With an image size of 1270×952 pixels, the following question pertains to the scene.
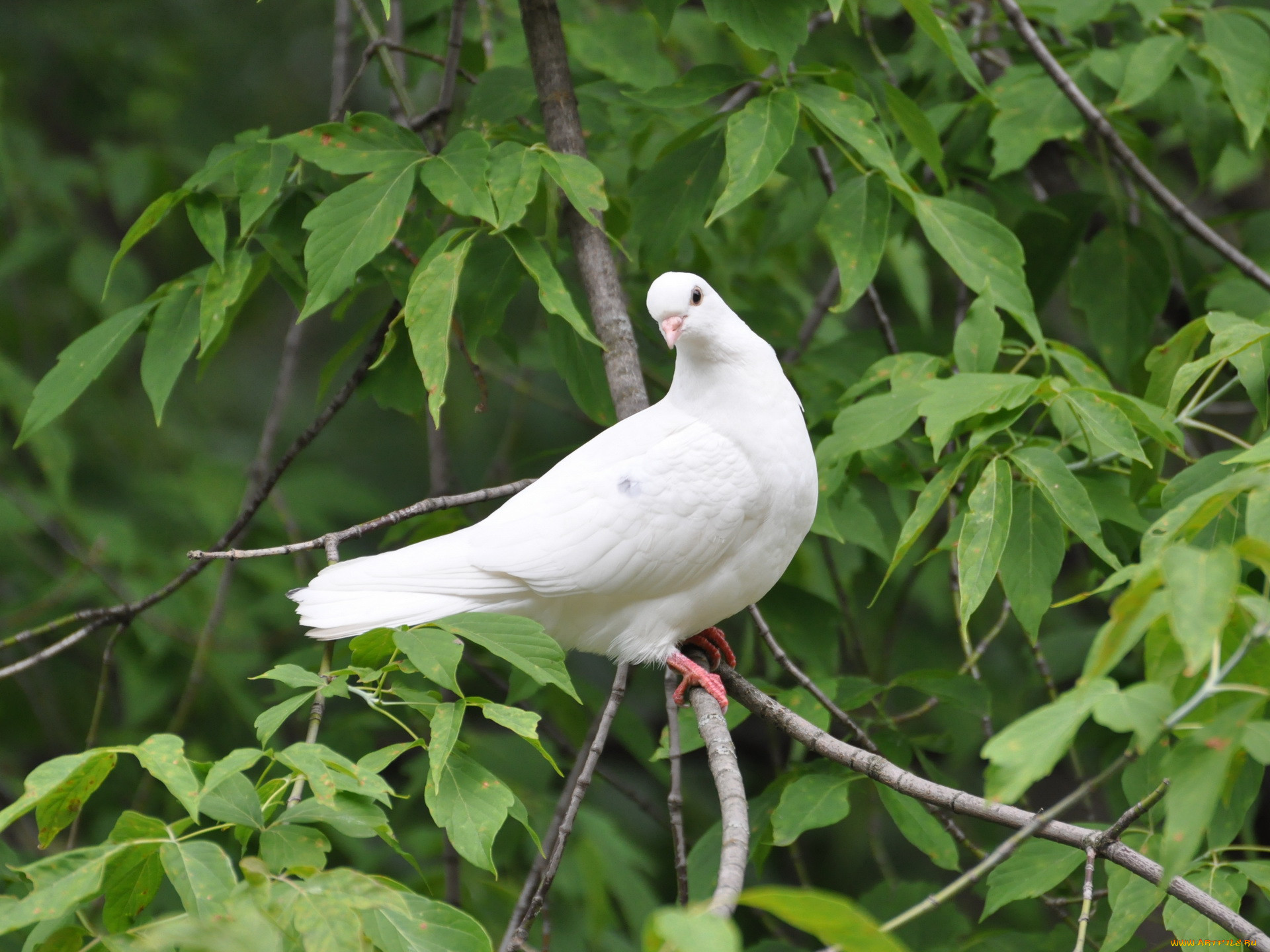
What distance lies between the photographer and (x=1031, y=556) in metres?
2.35

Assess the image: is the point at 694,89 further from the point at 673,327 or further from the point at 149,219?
the point at 149,219

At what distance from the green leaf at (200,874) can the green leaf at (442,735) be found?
35 cm

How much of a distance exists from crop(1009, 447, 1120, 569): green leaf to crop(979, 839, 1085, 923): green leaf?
0.60 meters

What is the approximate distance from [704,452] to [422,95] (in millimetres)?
3986

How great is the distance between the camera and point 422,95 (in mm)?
5961

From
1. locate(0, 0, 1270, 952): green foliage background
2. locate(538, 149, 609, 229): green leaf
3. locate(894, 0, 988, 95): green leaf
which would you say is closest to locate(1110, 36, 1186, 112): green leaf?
locate(0, 0, 1270, 952): green foliage background

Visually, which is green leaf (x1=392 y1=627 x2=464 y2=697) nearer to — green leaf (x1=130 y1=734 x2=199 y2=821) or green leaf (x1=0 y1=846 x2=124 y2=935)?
green leaf (x1=130 y1=734 x2=199 y2=821)

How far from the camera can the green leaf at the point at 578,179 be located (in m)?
2.52

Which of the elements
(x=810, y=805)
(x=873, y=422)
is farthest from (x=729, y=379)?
(x=810, y=805)

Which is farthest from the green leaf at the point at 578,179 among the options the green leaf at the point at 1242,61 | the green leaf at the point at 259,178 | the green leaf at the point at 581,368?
the green leaf at the point at 1242,61

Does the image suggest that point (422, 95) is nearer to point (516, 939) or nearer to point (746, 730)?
point (746, 730)

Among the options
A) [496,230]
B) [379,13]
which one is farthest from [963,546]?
[379,13]

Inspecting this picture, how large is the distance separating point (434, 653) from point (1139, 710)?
1.10 meters

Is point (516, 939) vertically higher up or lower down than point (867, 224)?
lower down
